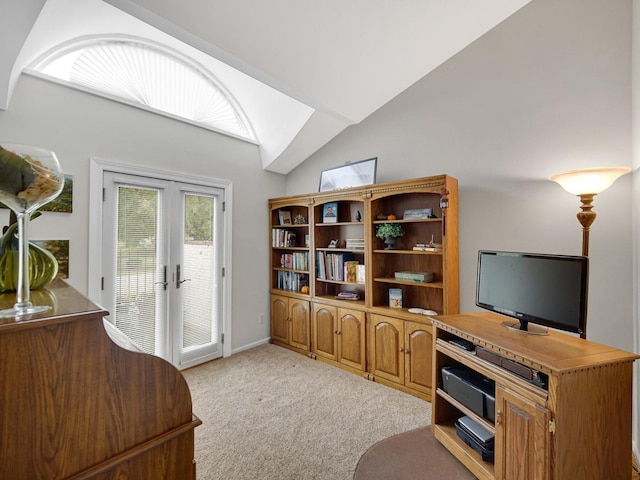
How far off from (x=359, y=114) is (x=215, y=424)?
313 centimetres

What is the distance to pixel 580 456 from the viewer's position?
1.33 metres

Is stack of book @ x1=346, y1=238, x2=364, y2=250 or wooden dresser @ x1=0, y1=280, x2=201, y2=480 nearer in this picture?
wooden dresser @ x1=0, y1=280, x2=201, y2=480

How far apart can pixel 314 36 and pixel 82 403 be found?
7.94 feet

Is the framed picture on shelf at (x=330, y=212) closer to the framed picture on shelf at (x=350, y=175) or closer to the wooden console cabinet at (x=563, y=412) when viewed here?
the framed picture on shelf at (x=350, y=175)

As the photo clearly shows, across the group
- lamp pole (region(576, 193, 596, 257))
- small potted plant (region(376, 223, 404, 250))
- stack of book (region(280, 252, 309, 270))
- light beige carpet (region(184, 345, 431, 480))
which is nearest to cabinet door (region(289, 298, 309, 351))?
light beige carpet (region(184, 345, 431, 480))

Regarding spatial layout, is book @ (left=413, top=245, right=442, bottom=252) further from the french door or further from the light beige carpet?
the french door

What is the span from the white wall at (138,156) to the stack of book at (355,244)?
130cm

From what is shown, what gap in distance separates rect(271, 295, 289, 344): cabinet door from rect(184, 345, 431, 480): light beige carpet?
545mm

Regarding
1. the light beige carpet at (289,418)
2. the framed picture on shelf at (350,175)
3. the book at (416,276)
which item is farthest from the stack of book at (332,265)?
the light beige carpet at (289,418)

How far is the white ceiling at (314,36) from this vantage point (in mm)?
1854

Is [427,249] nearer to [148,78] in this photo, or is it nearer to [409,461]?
[409,461]

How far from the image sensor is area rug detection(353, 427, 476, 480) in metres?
1.83

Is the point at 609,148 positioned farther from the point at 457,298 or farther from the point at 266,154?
the point at 266,154

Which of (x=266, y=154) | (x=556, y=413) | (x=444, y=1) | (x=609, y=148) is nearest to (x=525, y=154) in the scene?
(x=609, y=148)
